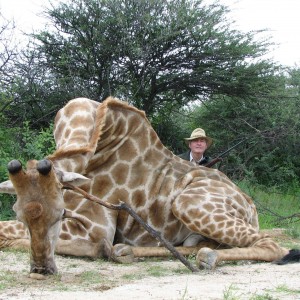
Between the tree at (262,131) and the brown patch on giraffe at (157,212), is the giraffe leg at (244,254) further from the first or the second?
the tree at (262,131)

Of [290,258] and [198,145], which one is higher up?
[198,145]

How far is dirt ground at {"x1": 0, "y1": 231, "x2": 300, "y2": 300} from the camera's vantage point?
11.8 feet

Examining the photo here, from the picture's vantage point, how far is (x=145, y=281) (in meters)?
4.22

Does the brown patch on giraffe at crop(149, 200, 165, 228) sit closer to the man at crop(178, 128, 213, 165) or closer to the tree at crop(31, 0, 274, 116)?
the man at crop(178, 128, 213, 165)

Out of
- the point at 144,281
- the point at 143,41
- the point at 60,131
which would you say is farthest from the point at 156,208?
the point at 143,41

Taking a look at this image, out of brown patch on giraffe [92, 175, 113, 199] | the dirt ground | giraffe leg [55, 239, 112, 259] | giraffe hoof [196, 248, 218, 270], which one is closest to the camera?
the dirt ground

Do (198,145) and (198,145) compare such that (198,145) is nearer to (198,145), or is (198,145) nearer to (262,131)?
(198,145)

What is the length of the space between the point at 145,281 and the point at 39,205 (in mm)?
894

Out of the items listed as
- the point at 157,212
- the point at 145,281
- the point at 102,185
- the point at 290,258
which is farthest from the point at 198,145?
the point at 145,281

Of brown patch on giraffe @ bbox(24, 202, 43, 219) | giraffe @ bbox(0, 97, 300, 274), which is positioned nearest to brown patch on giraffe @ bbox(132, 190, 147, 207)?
giraffe @ bbox(0, 97, 300, 274)

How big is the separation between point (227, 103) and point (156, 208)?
10.2 m

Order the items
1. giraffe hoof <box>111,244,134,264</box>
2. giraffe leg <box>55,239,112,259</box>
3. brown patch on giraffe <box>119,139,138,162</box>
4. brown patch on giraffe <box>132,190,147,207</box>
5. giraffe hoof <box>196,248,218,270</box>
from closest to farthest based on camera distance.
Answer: giraffe hoof <box>196,248,218,270</box> → giraffe hoof <box>111,244,134,264</box> → giraffe leg <box>55,239,112,259</box> → brown patch on giraffe <box>132,190,147,207</box> → brown patch on giraffe <box>119,139,138,162</box>

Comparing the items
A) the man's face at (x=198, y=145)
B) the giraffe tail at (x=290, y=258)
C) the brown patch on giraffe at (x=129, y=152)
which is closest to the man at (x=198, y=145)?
the man's face at (x=198, y=145)

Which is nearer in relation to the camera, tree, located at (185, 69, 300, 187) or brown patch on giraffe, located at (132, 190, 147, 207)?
brown patch on giraffe, located at (132, 190, 147, 207)
